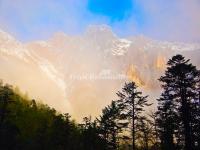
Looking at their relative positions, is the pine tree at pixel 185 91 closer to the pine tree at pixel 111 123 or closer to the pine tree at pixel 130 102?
the pine tree at pixel 130 102

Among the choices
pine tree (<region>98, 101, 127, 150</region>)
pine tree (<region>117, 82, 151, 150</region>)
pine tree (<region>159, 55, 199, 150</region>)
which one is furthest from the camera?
pine tree (<region>98, 101, 127, 150</region>)

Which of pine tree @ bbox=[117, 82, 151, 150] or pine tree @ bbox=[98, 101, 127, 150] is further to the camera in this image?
pine tree @ bbox=[98, 101, 127, 150]

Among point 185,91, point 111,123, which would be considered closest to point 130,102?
point 185,91

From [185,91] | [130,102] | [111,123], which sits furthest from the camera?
[111,123]

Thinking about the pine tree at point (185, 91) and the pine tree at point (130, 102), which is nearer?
the pine tree at point (185, 91)

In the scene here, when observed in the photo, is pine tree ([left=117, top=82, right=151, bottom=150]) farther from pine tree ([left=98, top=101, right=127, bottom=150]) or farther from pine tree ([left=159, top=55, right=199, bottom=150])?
pine tree ([left=98, top=101, right=127, bottom=150])

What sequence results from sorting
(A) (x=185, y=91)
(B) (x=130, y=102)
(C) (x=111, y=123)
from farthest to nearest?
(C) (x=111, y=123) → (B) (x=130, y=102) → (A) (x=185, y=91)

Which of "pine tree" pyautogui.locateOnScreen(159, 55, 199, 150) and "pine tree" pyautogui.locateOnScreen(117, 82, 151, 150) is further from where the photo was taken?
"pine tree" pyautogui.locateOnScreen(117, 82, 151, 150)

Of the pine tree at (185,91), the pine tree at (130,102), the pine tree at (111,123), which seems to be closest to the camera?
the pine tree at (185,91)

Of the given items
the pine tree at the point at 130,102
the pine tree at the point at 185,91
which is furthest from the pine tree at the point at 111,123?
the pine tree at the point at 185,91

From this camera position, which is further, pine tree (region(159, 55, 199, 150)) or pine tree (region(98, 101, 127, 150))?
pine tree (region(98, 101, 127, 150))

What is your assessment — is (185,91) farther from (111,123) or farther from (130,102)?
(111,123)

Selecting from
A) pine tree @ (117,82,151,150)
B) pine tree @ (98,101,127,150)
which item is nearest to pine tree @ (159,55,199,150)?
pine tree @ (117,82,151,150)

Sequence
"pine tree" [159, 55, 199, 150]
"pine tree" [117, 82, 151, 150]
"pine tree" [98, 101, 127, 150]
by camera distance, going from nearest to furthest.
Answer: "pine tree" [159, 55, 199, 150]
"pine tree" [117, 82, 151, 150]
"pine tree" [98, 101, 127, 150]
